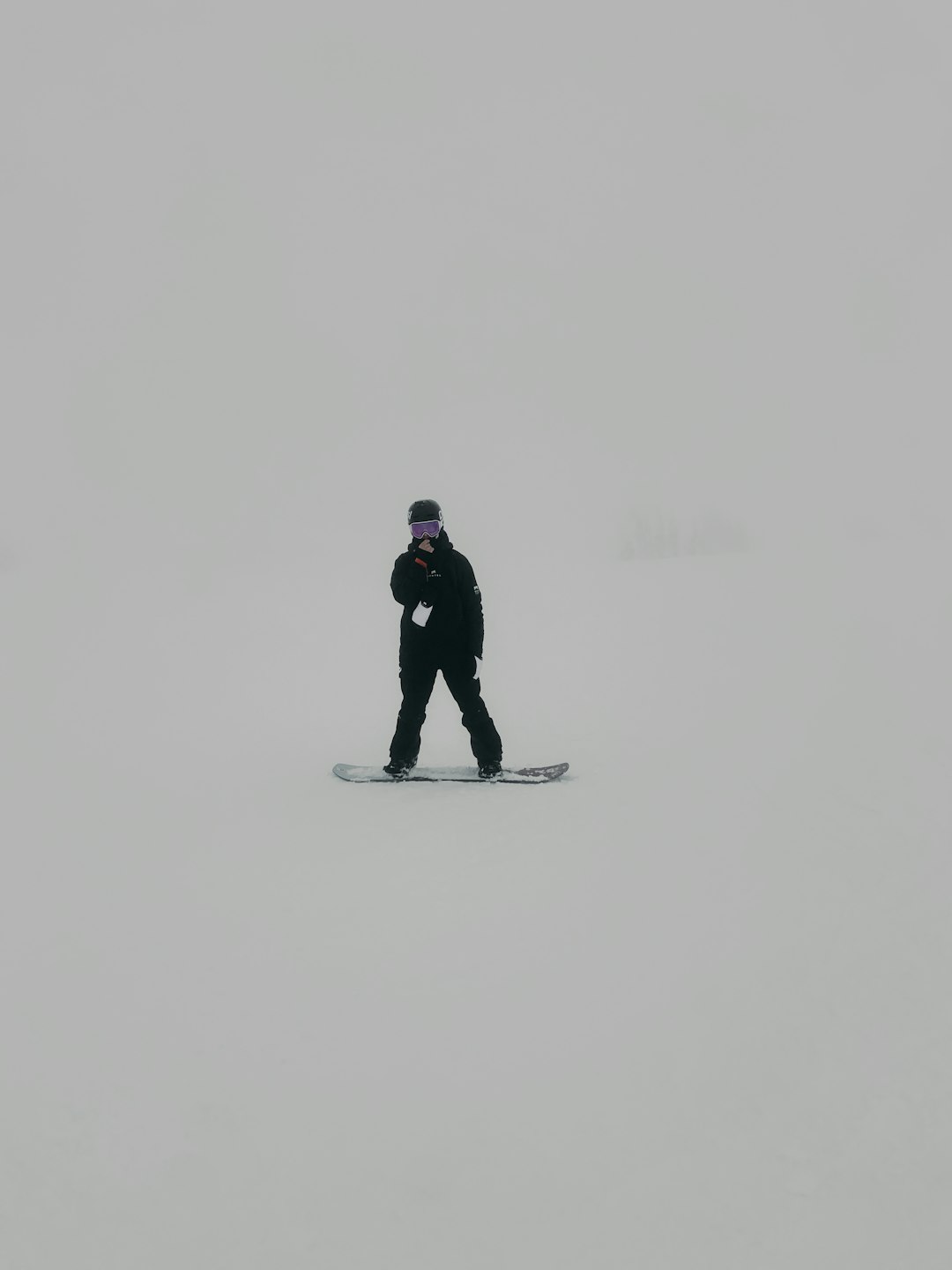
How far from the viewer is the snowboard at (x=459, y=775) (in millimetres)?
6484

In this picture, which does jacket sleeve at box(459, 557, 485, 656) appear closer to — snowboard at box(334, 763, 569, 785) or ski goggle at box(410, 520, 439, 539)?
ski goggle at box(410, 520, 439, 539)

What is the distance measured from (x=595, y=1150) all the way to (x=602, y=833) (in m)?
2.74

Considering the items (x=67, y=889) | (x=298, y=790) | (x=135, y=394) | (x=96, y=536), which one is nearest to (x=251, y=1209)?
(x=67, y=889)

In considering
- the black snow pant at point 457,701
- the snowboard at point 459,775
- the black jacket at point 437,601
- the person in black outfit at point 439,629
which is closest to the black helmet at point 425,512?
the person in black outfit at point 439,629

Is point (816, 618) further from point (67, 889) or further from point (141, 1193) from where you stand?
point (141, 1193)

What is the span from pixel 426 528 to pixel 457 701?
143 centimetres

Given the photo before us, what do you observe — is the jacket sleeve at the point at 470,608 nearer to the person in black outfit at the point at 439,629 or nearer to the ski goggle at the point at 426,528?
the person in black outfit at the point at 439,629

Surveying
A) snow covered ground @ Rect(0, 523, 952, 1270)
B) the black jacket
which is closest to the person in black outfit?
the black jacket

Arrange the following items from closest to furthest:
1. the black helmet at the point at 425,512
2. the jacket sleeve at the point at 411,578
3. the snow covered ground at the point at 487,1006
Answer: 1. the snow covered ground at the point at 487,1006
2. the black helmet at the point at 425,512
3. the jacket sleeve at the point at 411,578

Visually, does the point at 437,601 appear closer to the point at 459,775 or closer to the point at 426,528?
the point at 426,528

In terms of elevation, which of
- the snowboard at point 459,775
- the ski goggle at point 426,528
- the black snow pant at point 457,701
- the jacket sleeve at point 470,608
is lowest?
the snowboard at point 459,775

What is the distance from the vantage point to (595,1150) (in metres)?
2.62

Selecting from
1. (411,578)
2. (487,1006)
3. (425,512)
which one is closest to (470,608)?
(411,578)

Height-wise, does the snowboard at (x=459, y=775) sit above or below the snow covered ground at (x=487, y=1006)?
above
